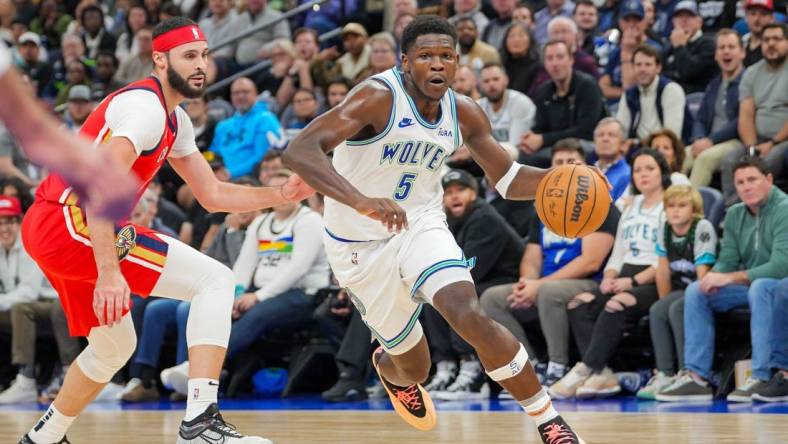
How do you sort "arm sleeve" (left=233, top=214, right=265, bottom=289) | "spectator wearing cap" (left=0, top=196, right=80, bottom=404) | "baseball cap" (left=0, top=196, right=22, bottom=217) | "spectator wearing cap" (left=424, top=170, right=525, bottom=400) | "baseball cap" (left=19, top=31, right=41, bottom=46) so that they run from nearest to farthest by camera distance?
"spectator wearing cap" (left=424, top=170, right=525, bottom=400) → "arm sleeve" (left=233, top=214, right=265, bottom=289) → "spectator wearing cap" (left=0, top=196, right=80, bottom=404) → "baseball cap" (left=0, top=196, right=22, bottom=217) → "baseball cap" (left=19, top=31, right=41, bottom=46)

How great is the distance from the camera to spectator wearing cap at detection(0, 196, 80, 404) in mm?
10211

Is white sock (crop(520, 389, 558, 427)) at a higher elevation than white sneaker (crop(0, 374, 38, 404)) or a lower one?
higher

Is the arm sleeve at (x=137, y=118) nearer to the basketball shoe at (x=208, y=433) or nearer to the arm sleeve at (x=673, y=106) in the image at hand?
the basketball shoe at (x=208, y=433)

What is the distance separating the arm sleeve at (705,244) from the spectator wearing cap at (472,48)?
375cm

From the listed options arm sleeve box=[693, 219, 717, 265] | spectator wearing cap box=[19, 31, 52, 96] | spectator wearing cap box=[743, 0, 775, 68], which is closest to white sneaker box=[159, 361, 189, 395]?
arm sleeve box=[693, 219, 717, 265]

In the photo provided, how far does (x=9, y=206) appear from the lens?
10.6 m

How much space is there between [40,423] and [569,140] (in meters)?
4.90

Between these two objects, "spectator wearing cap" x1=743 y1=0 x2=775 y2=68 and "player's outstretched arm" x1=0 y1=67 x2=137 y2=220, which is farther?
"spectator wearing cap" x1=743 y1=0 x2=775 y2=68

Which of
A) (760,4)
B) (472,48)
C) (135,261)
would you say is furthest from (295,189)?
(472,48)

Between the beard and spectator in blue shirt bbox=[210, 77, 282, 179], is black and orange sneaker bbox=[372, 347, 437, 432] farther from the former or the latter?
A: spectator in blue shirt bbox=[210, 77, 282, 179]

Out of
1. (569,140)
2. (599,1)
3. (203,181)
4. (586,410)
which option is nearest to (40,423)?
(203,181)

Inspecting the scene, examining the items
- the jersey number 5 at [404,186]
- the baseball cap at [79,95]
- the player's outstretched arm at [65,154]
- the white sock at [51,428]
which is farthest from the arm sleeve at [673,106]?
the player's outstretched arm at [65,154]

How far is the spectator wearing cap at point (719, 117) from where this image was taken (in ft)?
30.5

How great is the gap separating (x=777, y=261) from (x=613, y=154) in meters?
1.81
